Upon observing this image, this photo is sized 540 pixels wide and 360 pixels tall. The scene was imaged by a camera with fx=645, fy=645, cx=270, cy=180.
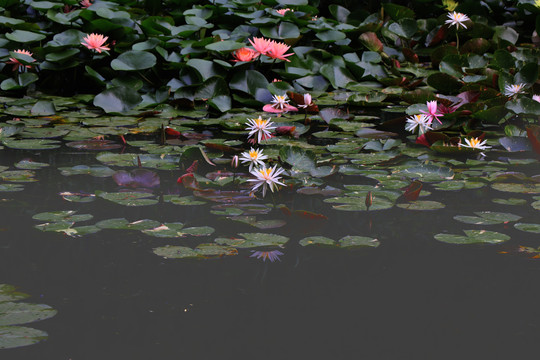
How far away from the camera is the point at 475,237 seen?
1752 millimetres

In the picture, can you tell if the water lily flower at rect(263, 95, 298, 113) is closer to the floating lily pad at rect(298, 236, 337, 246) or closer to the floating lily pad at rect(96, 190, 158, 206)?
the floating lily pad at rect(96, 190, 158, 206)

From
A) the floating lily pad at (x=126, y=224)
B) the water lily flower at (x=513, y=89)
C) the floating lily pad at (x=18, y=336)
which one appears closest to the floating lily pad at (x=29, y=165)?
the floating lily pad at (x=126, y=224)

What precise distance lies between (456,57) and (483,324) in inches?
109

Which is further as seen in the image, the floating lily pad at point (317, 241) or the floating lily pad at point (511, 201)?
the floating lily pad at point (511, 201)

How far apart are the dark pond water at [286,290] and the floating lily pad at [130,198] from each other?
0.10ft

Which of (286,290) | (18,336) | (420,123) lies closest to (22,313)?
(18,336)

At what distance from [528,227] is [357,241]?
1.64 feet

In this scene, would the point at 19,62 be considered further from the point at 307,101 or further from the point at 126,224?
the point at 126,224

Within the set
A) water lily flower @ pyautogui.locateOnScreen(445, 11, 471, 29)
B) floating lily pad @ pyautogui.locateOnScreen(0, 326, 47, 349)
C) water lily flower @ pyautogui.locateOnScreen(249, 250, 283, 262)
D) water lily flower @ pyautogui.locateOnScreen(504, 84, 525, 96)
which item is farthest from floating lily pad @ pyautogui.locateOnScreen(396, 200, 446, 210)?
water lily flower @ pyautogui.locateOnScreen(445, 11, 471, 29)

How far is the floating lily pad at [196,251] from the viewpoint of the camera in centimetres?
161

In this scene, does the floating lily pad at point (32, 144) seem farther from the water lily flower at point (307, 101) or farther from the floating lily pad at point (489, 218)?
the floating lily pad at point (489, 218)

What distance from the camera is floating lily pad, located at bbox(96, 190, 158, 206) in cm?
199

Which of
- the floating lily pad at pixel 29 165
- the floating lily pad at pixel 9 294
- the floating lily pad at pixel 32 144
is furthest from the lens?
the floating lily pad at pixel 32 144

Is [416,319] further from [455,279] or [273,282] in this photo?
[273,282]
